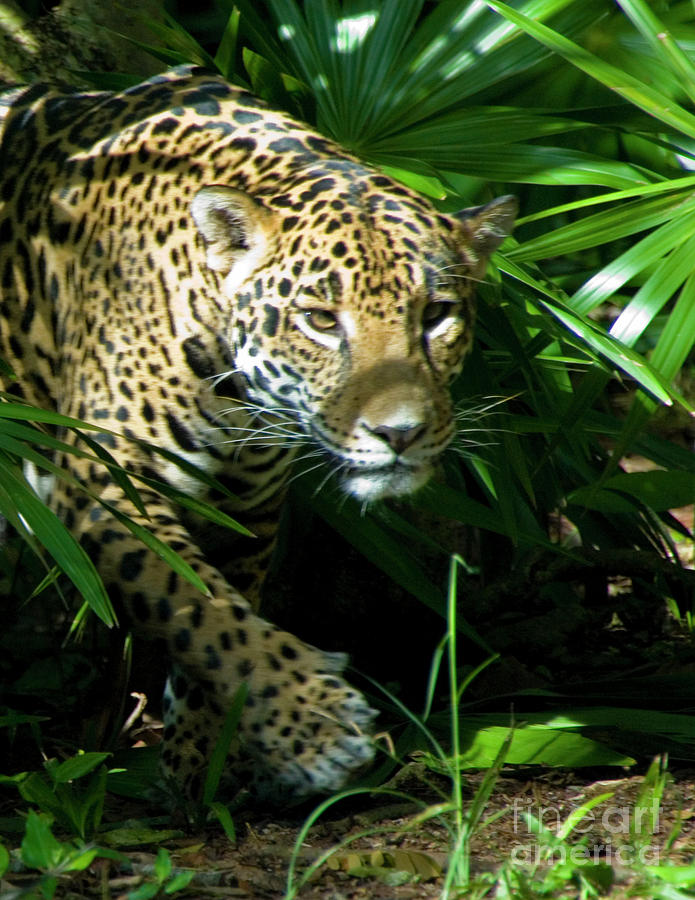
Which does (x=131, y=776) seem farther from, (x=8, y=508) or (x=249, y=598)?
(x=8, y=508)

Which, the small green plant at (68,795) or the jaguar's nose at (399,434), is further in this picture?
the jaguar's nose at (399,434)

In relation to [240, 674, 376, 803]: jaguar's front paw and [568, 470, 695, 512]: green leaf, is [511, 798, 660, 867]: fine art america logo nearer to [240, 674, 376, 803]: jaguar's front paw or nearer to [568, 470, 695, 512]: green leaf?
[240, 674, 376, 803]: jaguar's front paw

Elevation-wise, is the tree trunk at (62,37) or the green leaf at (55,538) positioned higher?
the tree trunk at (62,37)

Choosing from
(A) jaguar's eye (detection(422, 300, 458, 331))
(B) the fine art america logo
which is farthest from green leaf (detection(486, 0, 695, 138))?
(B) the fine art america logo

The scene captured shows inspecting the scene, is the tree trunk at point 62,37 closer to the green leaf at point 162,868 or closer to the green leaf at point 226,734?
the green leaf at point 226,734

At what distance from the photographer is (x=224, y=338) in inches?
150

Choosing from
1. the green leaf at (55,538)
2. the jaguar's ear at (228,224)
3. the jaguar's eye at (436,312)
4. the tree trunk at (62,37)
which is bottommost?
the green leaf at (55,538)

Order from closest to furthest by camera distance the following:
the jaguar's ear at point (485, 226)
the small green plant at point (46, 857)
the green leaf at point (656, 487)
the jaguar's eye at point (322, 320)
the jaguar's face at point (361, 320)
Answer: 1. the small green plant at point (46, 857)
2. the jaguar's face at point (361, 320)
3. the jaguar's eye at point (322, 320)
4. the jaguar's ear at point (485, 226)
5. the green leaf at point (656, 487)

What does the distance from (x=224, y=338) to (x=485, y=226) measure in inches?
33.0

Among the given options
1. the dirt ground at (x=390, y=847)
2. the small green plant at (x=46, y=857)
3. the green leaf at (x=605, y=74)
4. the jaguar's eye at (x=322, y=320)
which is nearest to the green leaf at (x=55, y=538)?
the small green plant at (x=46, y=857)

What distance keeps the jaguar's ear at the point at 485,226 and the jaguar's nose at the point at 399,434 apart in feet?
2.23

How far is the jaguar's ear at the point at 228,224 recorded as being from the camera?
3590 millimetres

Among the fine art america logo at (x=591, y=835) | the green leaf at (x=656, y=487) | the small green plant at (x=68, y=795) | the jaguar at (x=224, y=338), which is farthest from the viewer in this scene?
the green leaf at (x=656, y=487)

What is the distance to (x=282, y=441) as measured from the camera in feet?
13.0
